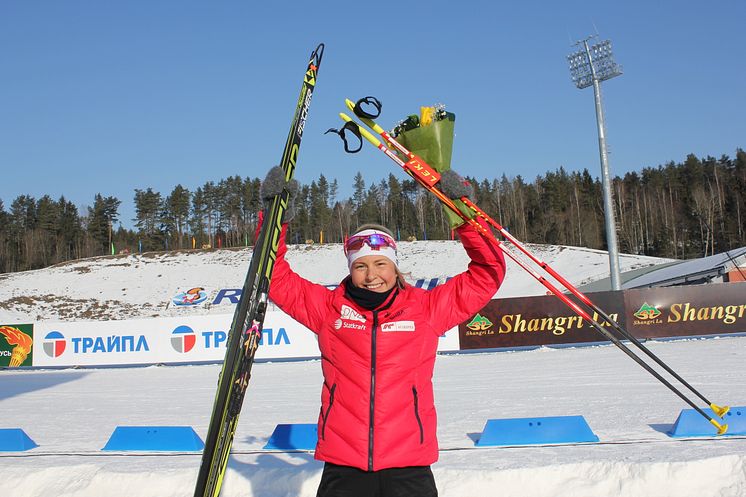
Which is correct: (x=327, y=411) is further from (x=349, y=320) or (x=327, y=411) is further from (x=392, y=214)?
(x=392, y=214)

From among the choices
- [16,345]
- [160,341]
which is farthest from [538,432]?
[16,345]

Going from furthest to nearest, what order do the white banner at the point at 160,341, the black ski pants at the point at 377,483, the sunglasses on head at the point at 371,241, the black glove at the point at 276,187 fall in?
the white banner at the point at 160,341
the black glove at the point at 276,187
the sunglasses on head at the point at 371,241
the black ski pants at the point at 377,483

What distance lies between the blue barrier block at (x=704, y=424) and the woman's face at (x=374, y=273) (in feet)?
12.4

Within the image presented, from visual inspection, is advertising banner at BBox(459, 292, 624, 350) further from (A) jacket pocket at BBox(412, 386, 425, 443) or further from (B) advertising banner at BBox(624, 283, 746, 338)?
(A) jacket pocket at BBox(412, 386, 425, 443)

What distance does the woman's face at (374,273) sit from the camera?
2775 millimetres

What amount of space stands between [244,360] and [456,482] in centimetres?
217

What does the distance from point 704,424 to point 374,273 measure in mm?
4078

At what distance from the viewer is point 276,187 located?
297 centimetres

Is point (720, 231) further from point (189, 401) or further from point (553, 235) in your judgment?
point (189, 401)

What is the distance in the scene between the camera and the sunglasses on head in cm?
285

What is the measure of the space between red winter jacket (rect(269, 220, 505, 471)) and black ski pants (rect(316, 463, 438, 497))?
44mm

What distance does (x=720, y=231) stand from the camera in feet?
197

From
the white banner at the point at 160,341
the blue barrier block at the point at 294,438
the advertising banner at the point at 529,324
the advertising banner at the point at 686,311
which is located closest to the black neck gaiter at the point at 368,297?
the blue barrier block at the point at 294,438

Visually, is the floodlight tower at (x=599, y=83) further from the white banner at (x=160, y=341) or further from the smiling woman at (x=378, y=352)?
the smiling woman at (x=378, y=352)
